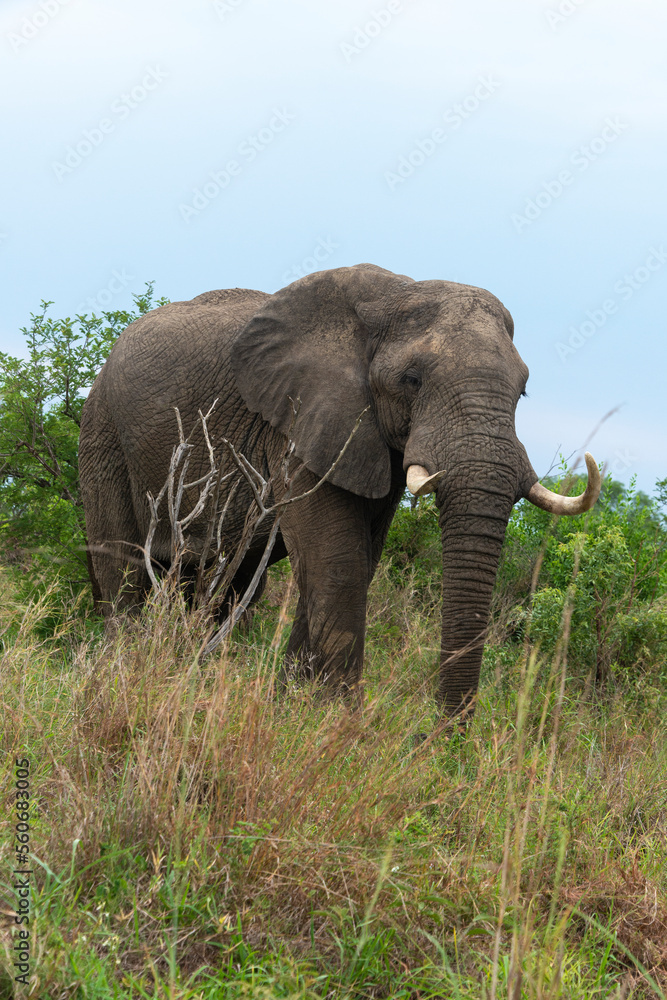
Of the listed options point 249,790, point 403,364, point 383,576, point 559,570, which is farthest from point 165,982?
point 383,576

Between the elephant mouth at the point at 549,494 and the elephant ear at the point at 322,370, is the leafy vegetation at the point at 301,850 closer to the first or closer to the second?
the elephant mouth at the point at 549,494

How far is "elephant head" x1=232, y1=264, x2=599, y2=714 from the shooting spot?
5504mm

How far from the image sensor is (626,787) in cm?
472

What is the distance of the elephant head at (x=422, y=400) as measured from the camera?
18.1 ft

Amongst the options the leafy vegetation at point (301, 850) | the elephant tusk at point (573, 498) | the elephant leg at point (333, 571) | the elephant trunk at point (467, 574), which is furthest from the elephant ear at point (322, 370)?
the leafy vegetation at point (301, 850)

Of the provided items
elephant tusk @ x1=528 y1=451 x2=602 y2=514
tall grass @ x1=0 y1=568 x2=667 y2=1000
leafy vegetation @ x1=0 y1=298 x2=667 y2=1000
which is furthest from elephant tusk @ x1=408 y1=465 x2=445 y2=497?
tall grass @ x1=0 y1=568 x2=667 y2=1000

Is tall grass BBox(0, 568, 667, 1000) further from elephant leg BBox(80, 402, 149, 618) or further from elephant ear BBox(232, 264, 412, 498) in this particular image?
elephant leg BBox(80, 402, 149, 618)

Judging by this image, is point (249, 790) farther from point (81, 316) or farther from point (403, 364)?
point (81, 316)

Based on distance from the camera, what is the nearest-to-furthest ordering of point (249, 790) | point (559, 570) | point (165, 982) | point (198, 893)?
point (165, 982) → point (198, 893) → point (249, 790) → point (559, 570)

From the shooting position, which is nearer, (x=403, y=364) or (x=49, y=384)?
(x=403, y=364)

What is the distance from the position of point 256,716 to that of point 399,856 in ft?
2.36

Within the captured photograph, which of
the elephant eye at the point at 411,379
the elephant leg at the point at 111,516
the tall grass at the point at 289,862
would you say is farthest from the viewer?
the elephant leg at the point at 111,516

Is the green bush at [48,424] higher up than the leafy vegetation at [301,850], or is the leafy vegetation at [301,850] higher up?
the green bush at [48,424]

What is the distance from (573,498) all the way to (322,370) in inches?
68.5
